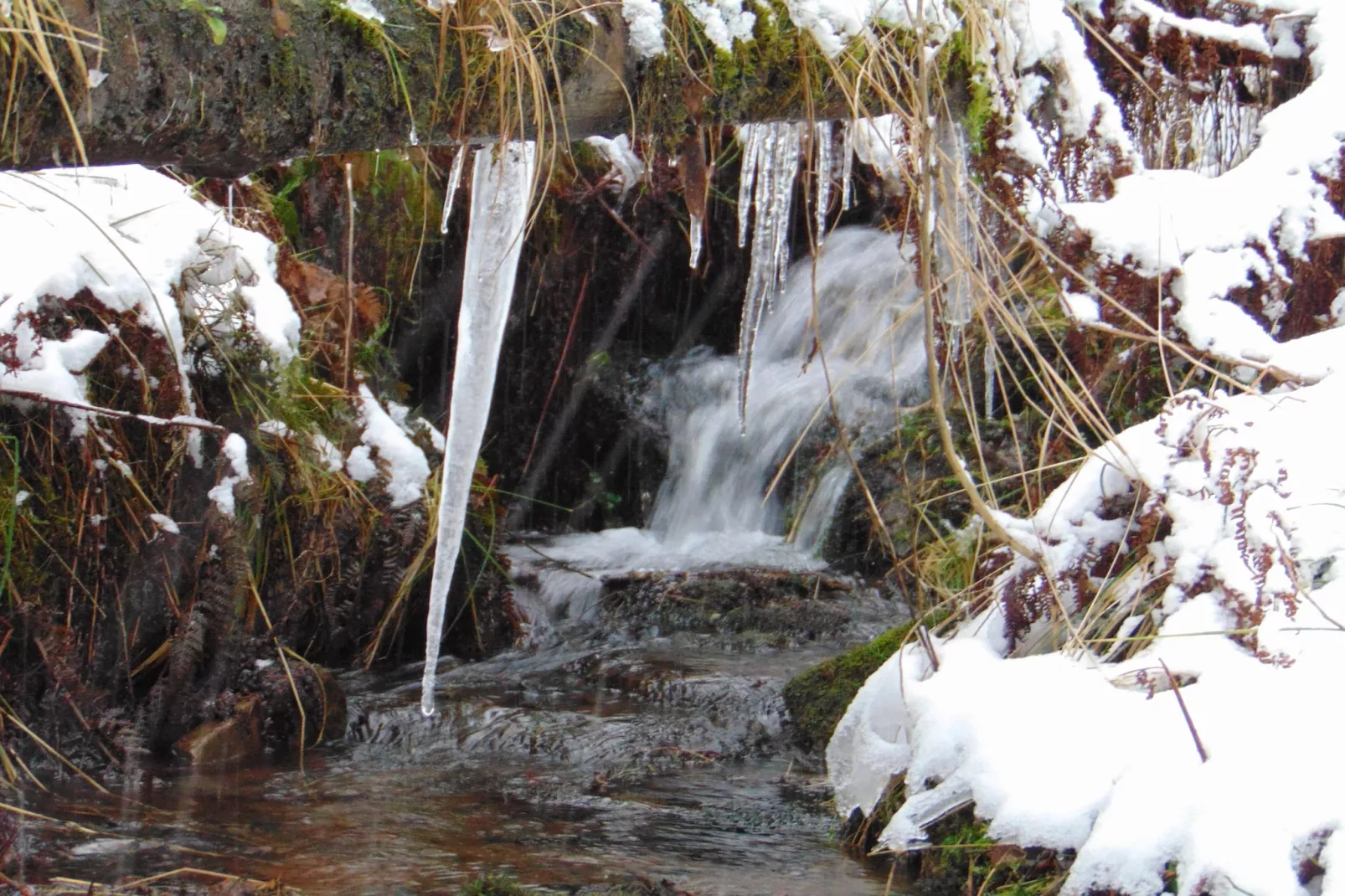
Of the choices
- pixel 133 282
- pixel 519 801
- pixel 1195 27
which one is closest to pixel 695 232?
pixel 1195 27

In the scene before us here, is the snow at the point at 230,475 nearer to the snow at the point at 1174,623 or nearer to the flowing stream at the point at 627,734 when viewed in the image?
the flowing stream at the point at 627,734

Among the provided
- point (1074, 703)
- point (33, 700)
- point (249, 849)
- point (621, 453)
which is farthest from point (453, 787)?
point (621, 453)

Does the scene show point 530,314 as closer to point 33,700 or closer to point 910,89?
point 33,700

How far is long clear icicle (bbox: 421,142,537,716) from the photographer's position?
2.99 meters

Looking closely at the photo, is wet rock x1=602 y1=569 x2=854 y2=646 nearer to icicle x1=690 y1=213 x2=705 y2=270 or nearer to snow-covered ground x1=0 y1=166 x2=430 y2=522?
snow-covered ground x1=0 y1=166 x2=430 y2=522

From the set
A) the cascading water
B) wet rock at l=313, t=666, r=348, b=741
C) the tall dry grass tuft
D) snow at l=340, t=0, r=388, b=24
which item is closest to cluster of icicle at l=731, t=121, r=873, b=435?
snow at l=340, t=0, r=388, b=24

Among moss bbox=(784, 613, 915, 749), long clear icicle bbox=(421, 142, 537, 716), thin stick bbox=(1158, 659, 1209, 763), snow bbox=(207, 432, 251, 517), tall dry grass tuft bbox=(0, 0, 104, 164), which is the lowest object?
moss bbox=(784, 613, 915, 749)

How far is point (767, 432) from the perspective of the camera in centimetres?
759

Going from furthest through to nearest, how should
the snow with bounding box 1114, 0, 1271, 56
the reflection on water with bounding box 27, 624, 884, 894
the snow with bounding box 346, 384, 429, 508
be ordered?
the snow with bounding box 346, 384, 429, 508 < the snow with bounding box 1114, 0, 1271, 56 < the reflection on water with bounding box 27, 624, 884, 894

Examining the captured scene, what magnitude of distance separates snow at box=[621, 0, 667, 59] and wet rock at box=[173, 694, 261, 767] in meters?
2.57

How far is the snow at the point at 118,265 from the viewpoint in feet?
11.9

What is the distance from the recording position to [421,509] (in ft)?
15.9

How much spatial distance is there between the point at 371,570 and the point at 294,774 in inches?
46.4

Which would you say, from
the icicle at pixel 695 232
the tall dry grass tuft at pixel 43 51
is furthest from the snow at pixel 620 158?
the tall dry grass tuft at pixel 43 51
